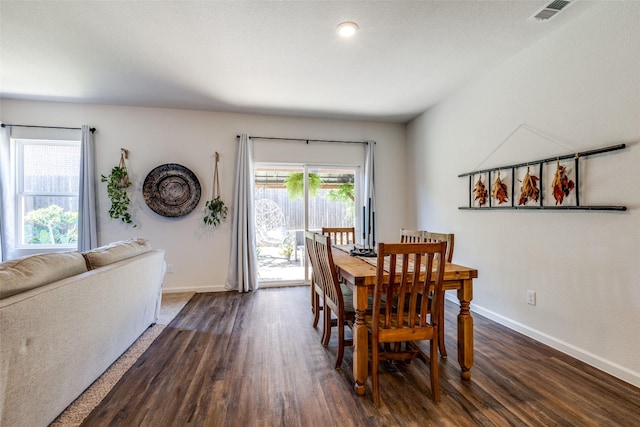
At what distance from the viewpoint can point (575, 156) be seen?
2172mm

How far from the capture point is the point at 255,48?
2.51 meters

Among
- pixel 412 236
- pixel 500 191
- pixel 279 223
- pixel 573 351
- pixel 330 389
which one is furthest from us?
pixel 279 223

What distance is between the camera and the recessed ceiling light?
220 cm

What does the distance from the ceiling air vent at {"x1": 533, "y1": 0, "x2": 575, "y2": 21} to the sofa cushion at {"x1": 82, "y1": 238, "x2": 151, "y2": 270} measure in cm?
354

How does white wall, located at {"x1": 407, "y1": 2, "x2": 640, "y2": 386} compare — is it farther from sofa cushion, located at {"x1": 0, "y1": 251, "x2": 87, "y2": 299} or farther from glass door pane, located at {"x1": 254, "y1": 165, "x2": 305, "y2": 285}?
sofa cushion, located at {"x1": 0, "y1": 251, "x2": 87, "y2": 299}

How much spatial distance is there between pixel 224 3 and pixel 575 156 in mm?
2779

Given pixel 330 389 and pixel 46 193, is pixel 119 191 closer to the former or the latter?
pixel 46 193

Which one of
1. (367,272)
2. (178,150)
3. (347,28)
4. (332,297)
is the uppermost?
(347,28)

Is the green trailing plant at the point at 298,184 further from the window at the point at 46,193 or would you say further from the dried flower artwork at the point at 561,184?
the dried flower artwork at the point at 561,184

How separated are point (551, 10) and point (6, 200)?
5950 millimetres

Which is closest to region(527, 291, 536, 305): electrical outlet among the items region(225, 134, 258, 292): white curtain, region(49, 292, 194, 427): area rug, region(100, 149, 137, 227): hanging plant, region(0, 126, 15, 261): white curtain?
region(225, 134, 258, 292): white curtain

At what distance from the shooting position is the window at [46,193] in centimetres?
376

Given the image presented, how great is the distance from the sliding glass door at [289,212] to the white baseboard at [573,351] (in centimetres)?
248

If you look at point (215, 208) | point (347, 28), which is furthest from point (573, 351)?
point (215, 208)
